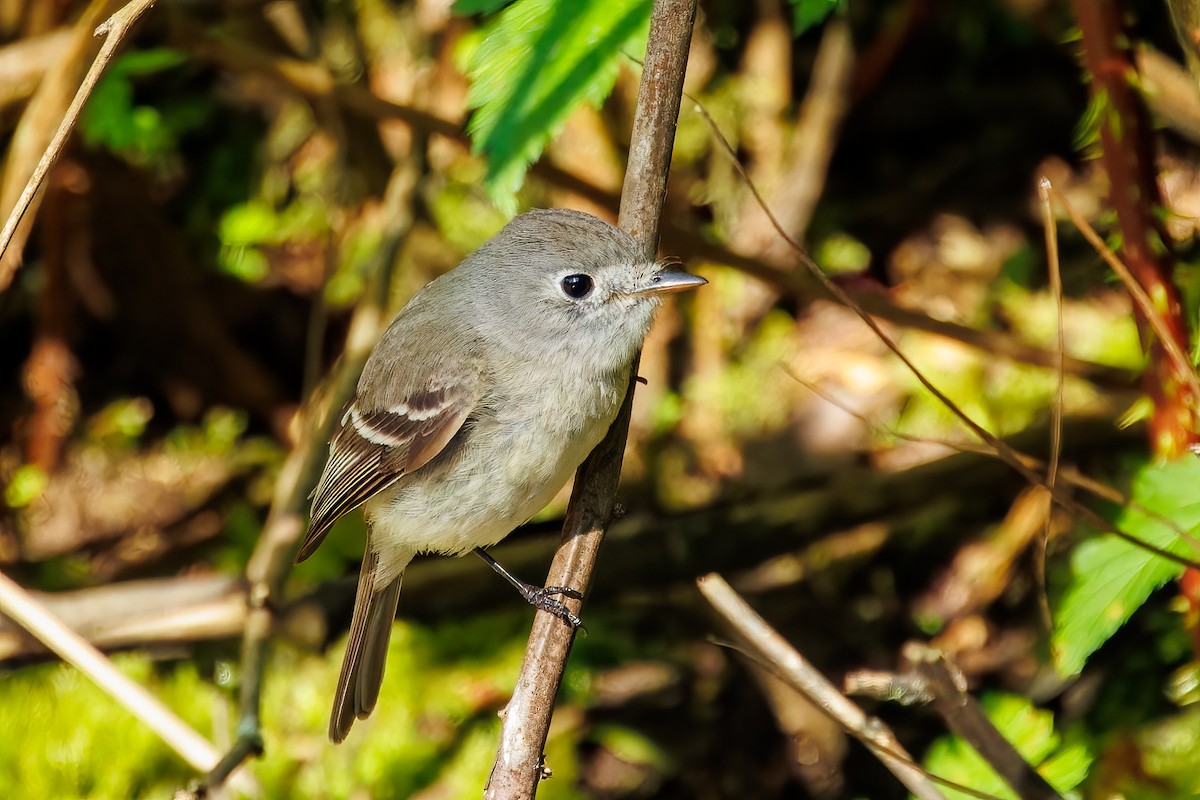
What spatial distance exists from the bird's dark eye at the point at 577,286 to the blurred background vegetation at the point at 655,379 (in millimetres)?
735

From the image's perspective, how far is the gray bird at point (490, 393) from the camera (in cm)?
328

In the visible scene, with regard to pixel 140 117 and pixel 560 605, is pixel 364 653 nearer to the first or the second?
pixel 560 605

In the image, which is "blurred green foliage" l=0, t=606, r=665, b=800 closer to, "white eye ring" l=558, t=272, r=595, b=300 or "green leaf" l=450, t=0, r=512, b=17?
"white eye ring" l=558, t=272, r=595, b=300

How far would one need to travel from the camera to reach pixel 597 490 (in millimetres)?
2979

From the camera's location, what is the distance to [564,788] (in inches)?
177

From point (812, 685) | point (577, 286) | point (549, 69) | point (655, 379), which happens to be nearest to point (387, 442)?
point (577, 286)

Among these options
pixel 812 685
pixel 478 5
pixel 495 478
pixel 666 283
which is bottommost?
pixel 812 685

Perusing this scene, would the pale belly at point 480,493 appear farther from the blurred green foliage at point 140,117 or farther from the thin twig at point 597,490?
the blurred green foliage at point 140,117

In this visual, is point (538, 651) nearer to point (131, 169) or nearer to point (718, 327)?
point (718, 327)

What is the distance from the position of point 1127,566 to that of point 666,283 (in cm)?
136

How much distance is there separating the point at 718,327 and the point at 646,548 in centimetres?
138

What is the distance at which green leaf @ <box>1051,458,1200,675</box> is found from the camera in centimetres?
253

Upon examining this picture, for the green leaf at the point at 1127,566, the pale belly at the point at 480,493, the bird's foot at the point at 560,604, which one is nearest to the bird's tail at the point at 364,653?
the pale belly at the point at 480,493

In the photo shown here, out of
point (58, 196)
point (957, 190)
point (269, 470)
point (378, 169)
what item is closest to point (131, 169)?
point (58, 196)
